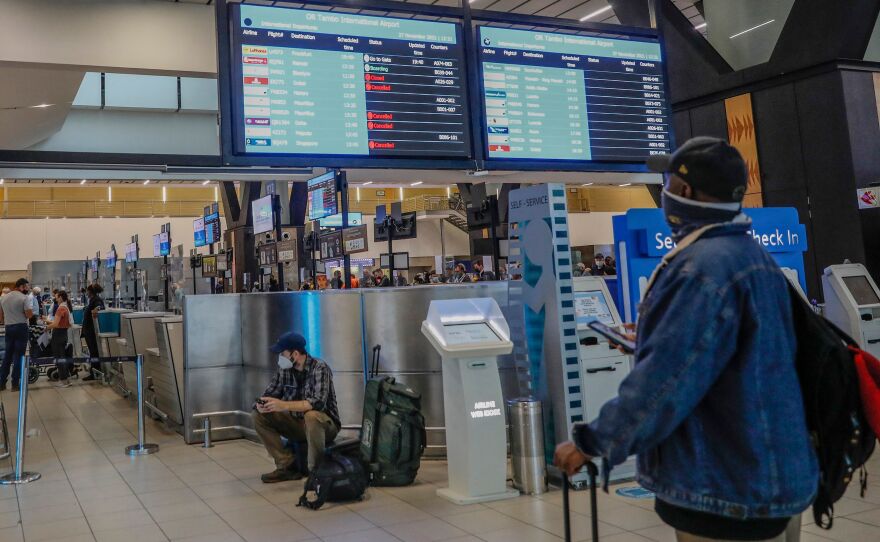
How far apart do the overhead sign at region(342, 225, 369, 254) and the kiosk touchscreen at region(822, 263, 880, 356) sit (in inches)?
182

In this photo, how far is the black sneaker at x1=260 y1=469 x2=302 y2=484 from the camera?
5.41m

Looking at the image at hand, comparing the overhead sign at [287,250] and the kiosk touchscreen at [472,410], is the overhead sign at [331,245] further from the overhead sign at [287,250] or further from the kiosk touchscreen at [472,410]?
the kiosk touchscreen at [472,410]

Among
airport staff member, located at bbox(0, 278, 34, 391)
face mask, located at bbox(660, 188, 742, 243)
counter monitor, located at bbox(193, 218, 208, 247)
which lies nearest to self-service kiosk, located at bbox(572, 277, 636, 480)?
face mask, located at bbox(660, 188, 742, 243)

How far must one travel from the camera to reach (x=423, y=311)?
19.9 ft

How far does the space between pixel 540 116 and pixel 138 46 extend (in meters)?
5.07

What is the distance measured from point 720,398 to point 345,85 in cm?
353

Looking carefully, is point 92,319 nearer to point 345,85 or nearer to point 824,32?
point 345,85

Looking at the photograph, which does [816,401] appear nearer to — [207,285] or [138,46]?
[138,46]

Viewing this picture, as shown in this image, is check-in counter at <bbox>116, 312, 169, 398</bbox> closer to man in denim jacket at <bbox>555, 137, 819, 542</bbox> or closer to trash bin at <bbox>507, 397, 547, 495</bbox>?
trash bin at <bbox>507, 397, 547, 495</bbox>

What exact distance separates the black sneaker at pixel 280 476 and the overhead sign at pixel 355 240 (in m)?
2.81

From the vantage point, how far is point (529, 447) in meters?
4.83

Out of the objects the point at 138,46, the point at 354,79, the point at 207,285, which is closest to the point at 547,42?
the point at 354,79

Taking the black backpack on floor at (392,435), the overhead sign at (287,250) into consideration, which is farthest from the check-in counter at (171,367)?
the black backpack on floor at (392,435)

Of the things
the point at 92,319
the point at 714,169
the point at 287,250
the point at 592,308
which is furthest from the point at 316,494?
the point at 92,319
